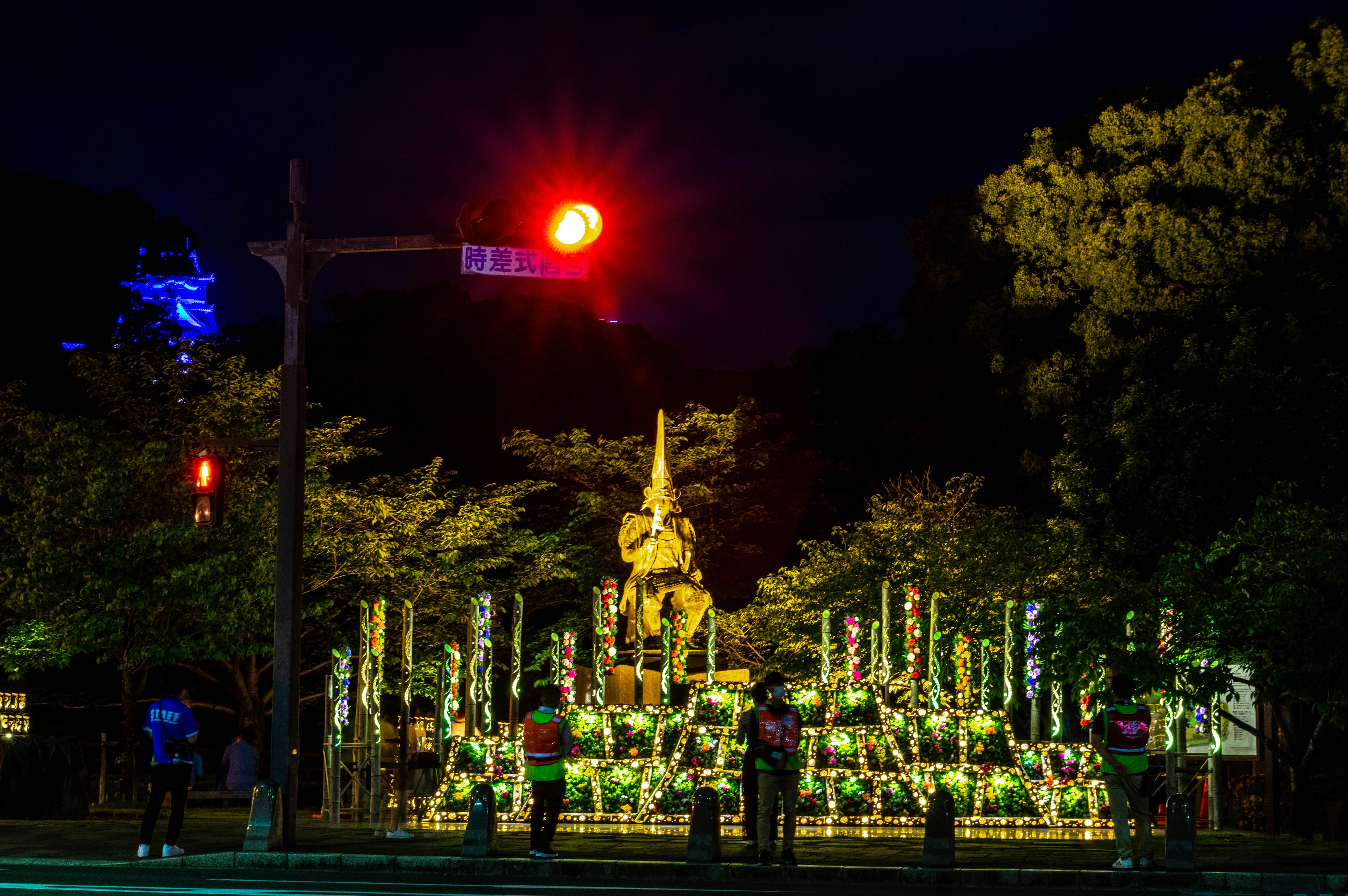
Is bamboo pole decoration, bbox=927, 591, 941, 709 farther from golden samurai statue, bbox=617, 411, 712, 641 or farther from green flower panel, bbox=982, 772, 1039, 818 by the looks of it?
golden samurai statue, bbox=617, 411, 712, 641

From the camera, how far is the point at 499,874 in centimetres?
1495

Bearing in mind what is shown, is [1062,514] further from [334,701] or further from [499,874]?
[499,874]

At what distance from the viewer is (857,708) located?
2123cm

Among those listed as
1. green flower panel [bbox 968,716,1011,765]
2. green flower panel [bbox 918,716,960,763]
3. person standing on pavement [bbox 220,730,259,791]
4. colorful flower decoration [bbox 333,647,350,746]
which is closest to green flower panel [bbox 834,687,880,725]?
green flower panel [bbox 918,716,960,763]

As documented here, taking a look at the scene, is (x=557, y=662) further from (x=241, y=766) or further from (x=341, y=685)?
(x=241, y=766)

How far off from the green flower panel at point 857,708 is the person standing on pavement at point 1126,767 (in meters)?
6.73

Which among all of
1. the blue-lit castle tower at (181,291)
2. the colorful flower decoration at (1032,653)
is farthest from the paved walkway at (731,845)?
the blue-lit castle tower at (181,291)

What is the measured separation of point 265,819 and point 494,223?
644 centimetres

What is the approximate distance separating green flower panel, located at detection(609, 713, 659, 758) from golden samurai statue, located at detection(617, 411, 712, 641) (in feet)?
26.9

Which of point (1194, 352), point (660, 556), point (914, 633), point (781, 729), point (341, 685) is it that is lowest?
point (781, 729)

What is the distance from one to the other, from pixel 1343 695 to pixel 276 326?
3865 centimetres

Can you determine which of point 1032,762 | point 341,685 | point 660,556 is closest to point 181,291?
point 660,556

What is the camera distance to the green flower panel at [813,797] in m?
20.4

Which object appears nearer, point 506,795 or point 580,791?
point 506,795
